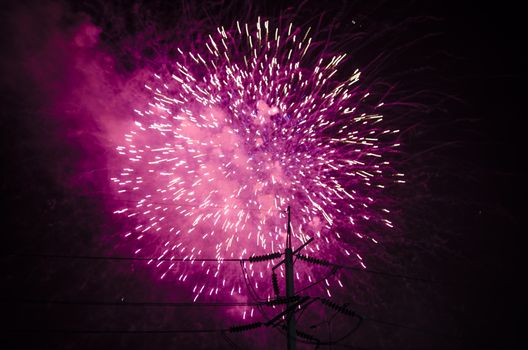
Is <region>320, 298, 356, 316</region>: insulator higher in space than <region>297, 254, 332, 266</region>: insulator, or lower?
lower

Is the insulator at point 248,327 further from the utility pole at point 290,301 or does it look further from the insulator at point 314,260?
the insulator at point 314,260

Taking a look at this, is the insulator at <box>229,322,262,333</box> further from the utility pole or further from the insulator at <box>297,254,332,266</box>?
the insulator at <box>297,254,332,266</box>

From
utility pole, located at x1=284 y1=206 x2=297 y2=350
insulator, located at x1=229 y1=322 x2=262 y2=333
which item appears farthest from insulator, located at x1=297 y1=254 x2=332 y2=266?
insulator, located at x1=229 y1=322 x2=262 y2=333

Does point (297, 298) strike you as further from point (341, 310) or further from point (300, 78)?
point (300, 78)

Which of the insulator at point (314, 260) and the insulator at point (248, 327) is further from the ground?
the insulator at point (314, 260)

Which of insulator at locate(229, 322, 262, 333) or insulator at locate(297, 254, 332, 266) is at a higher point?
insulator at locate(297, 254, 332, 266)

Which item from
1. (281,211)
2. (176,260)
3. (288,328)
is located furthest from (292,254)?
(176,260)

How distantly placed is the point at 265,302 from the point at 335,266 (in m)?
2.48

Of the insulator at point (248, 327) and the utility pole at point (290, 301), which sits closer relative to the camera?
the utility pole at point (290, 301)

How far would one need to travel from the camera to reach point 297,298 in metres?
12.6

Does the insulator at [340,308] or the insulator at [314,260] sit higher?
the insulator at [314,260]

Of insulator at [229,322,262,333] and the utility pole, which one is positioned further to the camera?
insulator at [229,322,262,333]

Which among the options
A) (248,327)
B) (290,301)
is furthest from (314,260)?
(248,327)

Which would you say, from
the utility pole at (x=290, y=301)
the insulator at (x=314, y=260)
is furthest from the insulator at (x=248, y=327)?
the insulator at (x=314, y=260)
